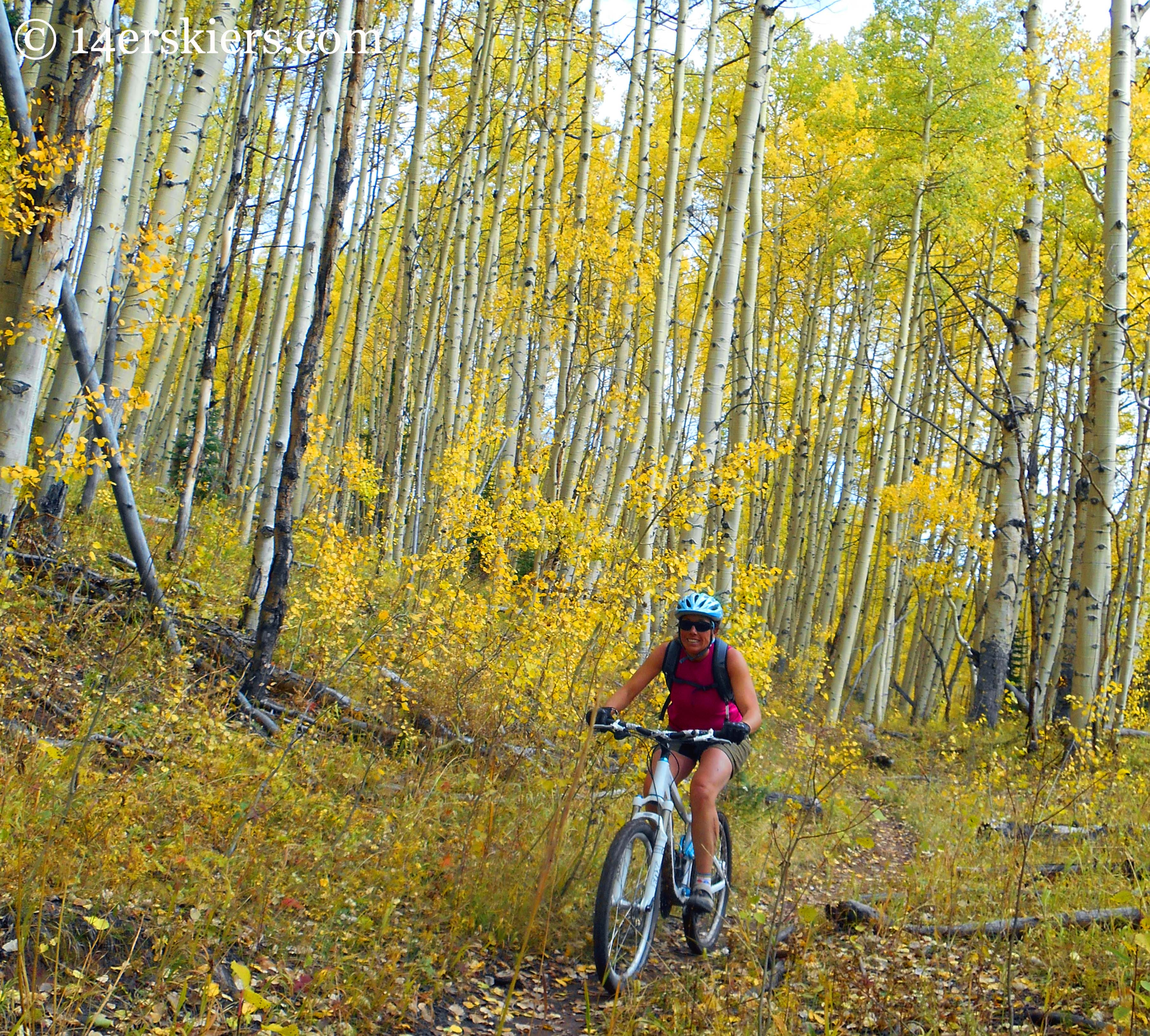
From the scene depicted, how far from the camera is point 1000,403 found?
1315 centimetres

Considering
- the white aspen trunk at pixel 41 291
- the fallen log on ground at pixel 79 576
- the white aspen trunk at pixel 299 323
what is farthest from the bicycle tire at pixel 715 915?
the fallen log on ground at pixel 79 576

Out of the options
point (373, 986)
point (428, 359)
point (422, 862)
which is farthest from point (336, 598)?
point (428, 359)

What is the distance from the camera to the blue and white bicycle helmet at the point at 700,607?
4141 mm

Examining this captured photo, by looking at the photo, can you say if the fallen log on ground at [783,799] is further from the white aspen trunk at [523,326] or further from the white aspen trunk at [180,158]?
the white aspen trunk at [180,158]

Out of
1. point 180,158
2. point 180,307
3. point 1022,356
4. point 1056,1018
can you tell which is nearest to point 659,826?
point 1056,1018

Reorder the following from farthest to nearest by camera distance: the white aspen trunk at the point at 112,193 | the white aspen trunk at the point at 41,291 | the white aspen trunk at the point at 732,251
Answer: the white aspen trunk at the point at 732,251 → the white aspen trunk at the point at 112,193 → the white aspen trunk at the point at 41,291

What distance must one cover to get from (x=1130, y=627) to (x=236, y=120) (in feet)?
38.8

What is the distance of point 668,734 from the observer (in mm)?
3973

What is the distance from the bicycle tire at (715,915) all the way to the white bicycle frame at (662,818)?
79mm

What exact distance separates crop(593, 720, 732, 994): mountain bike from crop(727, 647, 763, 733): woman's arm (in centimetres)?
18

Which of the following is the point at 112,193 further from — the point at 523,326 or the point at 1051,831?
the point at 1051,831

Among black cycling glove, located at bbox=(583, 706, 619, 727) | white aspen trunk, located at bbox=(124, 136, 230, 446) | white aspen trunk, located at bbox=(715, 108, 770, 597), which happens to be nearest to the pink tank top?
black cycling glove, located at bbox=(583, 706, 619, 727)

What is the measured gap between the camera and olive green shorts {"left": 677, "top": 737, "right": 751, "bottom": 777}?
4086 millimetres

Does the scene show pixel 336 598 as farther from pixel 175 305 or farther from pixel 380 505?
pixel 380 505
